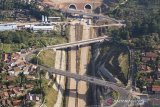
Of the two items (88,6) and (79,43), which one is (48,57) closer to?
(79,43)

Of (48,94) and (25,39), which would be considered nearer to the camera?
(48,94)

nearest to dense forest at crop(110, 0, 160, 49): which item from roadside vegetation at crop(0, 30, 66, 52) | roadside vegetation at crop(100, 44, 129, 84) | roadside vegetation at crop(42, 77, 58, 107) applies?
roadside vegetation at crop(100, 44, 129, 84)

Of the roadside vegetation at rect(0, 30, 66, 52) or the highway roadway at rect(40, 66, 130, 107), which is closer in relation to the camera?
the highway roadway at rect(40, 66, 130, 107)

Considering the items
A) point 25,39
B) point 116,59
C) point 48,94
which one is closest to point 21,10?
point 25,39

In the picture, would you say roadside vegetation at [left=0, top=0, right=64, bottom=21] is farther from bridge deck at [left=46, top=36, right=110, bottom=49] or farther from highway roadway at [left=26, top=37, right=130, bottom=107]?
highway roadway at [left=26, top=37, right=130, bottom=107]

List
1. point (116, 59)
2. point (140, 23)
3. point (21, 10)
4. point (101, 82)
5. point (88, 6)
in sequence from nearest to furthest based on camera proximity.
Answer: point (101, 82) < point (116, 59) < point (140, 23) < point (21, 10) < point (88, 6)

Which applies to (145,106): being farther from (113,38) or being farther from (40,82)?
(113,38)

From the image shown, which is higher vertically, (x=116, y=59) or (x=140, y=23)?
Answer: (x=140, y=23)

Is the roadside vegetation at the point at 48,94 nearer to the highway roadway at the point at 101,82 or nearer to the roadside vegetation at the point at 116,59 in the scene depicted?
the highway roadway at the point at 101,82
